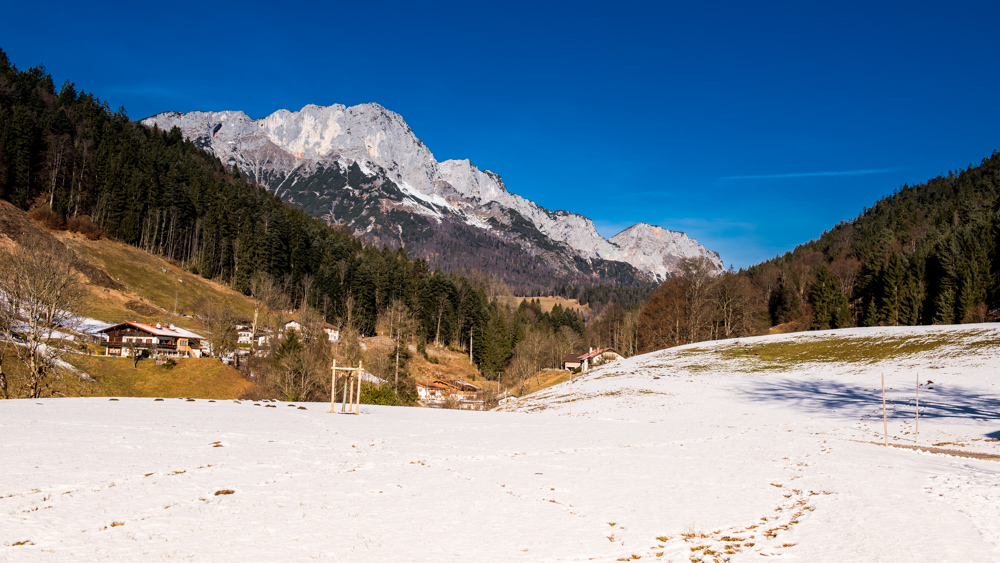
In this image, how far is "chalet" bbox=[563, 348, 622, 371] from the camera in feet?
354

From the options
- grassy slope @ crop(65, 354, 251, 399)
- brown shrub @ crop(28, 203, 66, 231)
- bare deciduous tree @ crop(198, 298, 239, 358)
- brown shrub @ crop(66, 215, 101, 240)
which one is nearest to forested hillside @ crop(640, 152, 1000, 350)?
grassy slope @ crop(65, 354, 251, 399)

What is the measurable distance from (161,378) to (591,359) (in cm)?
7883

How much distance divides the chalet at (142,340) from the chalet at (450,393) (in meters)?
34.4

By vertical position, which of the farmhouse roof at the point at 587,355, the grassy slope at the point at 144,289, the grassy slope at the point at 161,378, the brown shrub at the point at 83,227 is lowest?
the grassy slope at the point at 161,378

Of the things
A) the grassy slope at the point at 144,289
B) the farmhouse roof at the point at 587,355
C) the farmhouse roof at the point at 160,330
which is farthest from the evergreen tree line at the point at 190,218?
the farmhouse roof at the point at 160,330

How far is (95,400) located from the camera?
98.1 ft

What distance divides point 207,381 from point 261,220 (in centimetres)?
6831

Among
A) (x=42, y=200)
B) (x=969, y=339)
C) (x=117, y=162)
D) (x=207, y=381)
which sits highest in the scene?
(x=117, y=162)

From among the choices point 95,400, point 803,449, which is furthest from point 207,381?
point 803,449

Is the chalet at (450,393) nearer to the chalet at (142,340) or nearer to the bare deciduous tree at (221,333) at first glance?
the bare deciduous tree at (221,333)

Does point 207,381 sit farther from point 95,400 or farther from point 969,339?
point 969,339

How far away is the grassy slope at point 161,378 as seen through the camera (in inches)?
2014

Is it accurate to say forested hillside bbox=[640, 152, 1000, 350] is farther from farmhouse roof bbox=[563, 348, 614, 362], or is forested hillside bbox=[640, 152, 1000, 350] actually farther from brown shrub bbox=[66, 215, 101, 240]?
brown shrub bbox=[66, 215, 101, 240]

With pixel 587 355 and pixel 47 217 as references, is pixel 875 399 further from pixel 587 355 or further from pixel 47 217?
pixel 47 217
